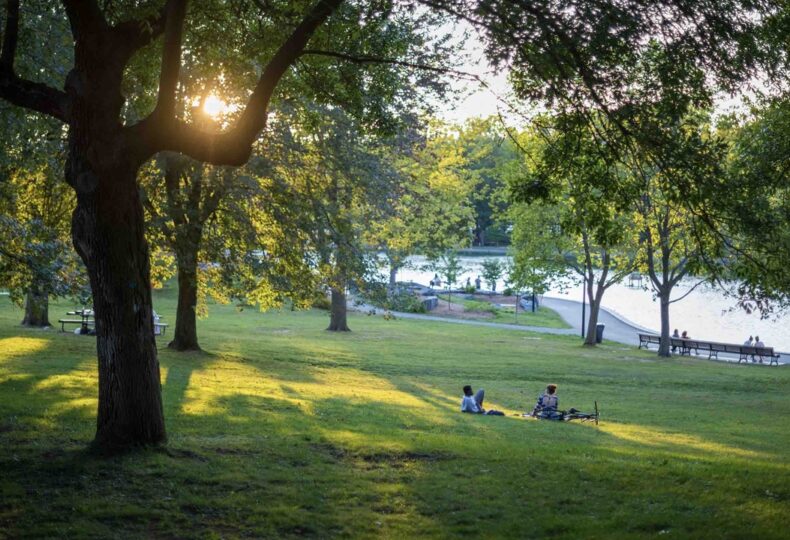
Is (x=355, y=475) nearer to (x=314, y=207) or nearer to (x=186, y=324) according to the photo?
(x=314, y=207)

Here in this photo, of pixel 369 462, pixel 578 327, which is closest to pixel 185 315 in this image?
pixel 369 462

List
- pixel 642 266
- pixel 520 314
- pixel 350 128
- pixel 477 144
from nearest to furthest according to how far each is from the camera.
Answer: pixel 350 128
pixel 642 266
pixel 477 144
pixel 520 314

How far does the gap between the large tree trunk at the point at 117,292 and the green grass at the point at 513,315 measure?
41413mm

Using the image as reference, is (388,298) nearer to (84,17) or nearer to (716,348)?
(84,17)

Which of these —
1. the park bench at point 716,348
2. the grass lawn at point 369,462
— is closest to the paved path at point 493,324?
the park bench at point 716,348

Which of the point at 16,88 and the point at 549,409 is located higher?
the point at 16,88

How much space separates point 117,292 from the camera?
385 inches

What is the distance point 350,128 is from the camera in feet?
79.6

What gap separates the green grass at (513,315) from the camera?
5164 cm

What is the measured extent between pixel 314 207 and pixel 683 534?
1602cm

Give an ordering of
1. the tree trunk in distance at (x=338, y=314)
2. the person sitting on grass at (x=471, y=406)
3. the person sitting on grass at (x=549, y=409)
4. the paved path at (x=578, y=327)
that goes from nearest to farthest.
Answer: the person sitting on grass at (x=549, y=409) < the person sitting on grass at (x=471, y=406) < the tree trunk in distance at (x=338, y=314) < the paved path at (x=578, y=327)

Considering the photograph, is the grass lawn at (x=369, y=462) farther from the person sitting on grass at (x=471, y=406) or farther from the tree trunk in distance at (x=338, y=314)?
the tree trunk in distance at (x=338, y=314)

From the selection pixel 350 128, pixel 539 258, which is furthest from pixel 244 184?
pixel 539 258

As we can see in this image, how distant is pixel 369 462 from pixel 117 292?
12.1ft
